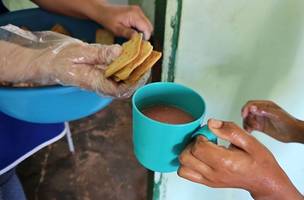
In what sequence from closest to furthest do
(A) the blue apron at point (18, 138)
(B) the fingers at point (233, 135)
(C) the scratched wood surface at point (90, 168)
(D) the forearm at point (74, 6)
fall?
(B) the fingers at point (233, 135) → (D) the forearm at point (74, 6) → (A) the blue apron at point (18, 138) → (C) the scratched wood surface at point (90, 168)

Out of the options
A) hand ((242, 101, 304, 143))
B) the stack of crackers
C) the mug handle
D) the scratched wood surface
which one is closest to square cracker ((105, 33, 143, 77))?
the stack of crackers

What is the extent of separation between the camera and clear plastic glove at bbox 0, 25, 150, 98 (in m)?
0.53

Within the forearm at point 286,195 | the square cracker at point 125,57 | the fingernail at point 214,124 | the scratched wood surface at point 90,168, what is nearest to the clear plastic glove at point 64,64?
the square cracker at point 125,57

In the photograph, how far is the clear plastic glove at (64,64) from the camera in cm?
53

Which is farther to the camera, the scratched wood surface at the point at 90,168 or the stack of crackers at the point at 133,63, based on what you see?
the scratched wood surface at the point at 90,168

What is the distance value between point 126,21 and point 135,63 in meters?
0.21

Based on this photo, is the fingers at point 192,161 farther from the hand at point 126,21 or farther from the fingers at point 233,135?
the hand at point 126,21

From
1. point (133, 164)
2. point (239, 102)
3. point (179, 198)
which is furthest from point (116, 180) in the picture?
point (239, 102)

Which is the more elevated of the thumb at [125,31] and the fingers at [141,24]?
the fingers at [141,24]

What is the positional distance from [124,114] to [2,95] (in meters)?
1.05

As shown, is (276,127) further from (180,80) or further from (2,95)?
(2,95)

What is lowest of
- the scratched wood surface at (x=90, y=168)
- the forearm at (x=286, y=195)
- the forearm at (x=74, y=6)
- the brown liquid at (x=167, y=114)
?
the scratched wood surface at (x=90, y=168)

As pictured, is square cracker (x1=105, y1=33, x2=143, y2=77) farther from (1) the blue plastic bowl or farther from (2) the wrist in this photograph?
(2) the wrist

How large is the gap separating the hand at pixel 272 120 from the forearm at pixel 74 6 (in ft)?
1.07
